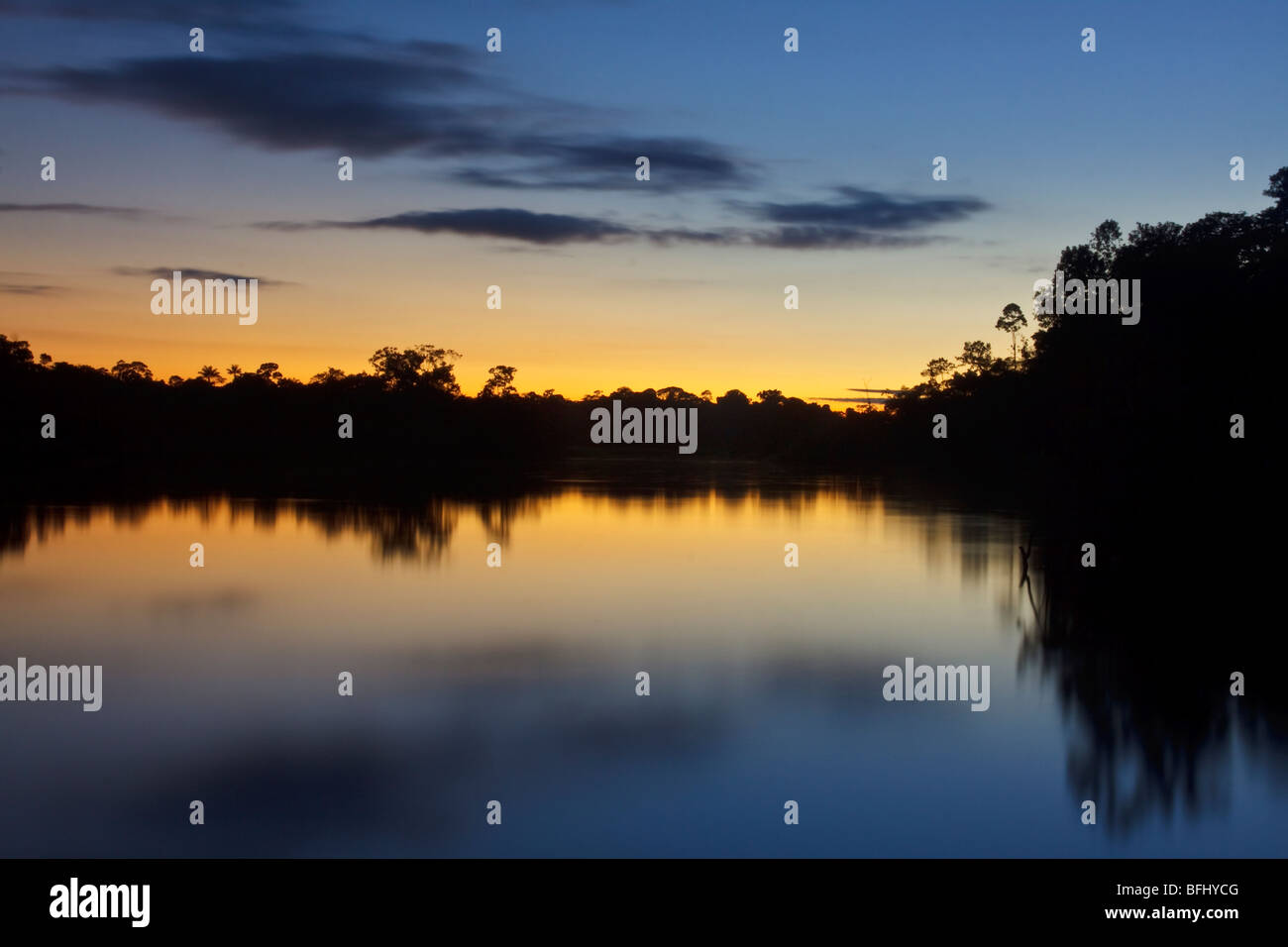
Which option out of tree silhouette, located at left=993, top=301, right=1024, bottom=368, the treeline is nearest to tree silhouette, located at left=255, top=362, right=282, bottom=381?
the treeline

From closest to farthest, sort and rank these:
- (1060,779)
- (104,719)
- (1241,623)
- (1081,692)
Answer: (1060,779), (104,719), (1081,692), (1241,623)

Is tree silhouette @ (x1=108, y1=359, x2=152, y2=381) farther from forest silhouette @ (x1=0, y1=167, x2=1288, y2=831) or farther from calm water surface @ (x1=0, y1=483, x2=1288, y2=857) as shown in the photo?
calm water surface @ (x1=0, y1=483, x2=1288, y2=857)

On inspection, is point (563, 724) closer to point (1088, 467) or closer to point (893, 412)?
point (1088, 467)

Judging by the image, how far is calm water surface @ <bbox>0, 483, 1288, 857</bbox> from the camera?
356 inches

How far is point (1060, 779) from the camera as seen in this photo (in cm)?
1033

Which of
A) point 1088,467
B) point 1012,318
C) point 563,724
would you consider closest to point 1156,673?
point 563,724

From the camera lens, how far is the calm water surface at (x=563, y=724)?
9047 millimetres

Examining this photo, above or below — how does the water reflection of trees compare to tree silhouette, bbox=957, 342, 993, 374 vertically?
below

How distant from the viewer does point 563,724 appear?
39.3 ft

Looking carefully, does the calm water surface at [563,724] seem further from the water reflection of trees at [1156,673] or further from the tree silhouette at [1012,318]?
the tree silhouette at [1012,318]
